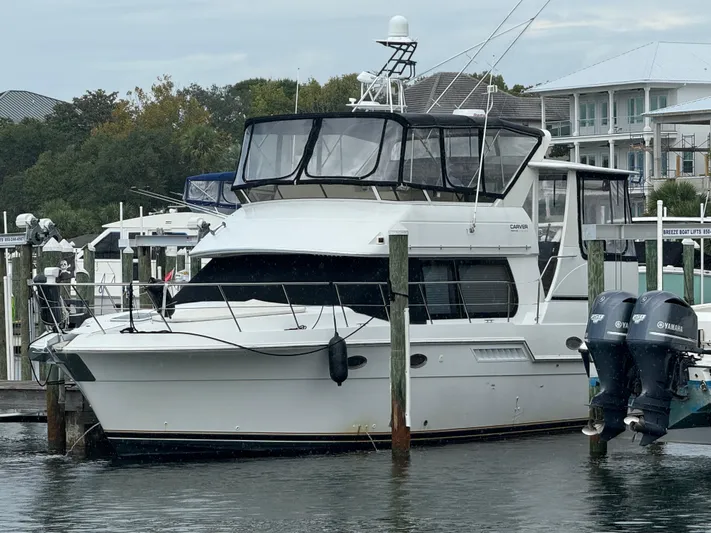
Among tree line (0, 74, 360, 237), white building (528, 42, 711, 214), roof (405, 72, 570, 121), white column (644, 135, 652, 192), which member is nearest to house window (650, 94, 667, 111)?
white building (528, 42, 711, 214)

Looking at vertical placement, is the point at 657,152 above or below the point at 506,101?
below

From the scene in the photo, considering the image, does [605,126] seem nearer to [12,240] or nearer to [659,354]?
[12,240]

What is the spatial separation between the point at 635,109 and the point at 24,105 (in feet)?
162

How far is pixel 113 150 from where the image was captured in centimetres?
5894

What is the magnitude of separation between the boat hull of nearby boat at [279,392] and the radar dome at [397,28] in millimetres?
4832

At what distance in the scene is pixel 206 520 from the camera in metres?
13.8

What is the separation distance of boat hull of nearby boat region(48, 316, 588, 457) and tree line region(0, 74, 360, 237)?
1260 inches

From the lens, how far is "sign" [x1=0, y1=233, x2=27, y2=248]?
2042 centimetres

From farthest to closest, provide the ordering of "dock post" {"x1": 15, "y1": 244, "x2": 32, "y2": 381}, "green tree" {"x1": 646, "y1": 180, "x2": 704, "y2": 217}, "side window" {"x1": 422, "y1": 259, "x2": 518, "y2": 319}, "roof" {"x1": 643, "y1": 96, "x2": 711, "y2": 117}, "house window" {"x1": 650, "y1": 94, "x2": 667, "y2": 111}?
"house window" {"x1": 650, "y1": 94, "x2": 667, "y2": 111} < "roof" {"x1": 643, "y1": 96, "x2": 711, "y2": 117} < "green tree" {"x1": 646, "y1": 180, "x2": 704, "y2": 217} < "dock post" {"x1": 15, "y1": 244, "x2": 32, "y2": 381} < "side window" {"x1": 422, "y1": 259, "x2": 518, "y2": 319}

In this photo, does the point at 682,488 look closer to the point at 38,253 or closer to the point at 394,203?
the point at 394,203

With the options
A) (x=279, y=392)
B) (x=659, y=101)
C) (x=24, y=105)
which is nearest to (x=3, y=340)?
(x=279, y=392)

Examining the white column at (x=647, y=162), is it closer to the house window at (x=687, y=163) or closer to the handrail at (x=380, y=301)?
the house window at (x=687, y=163)

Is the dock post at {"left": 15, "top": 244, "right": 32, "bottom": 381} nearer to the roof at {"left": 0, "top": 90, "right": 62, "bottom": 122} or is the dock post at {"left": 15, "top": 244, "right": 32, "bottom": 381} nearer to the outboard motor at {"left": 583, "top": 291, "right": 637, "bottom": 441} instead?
the outboard motor at {"left": 583, "top": 291, "right": 637, "bottom": 441}

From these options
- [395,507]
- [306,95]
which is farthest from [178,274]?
[306,95]
